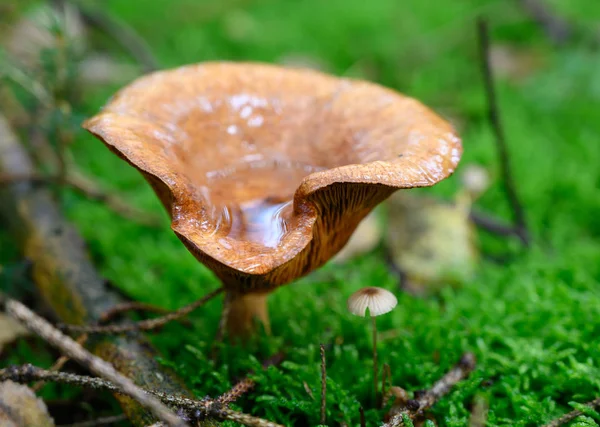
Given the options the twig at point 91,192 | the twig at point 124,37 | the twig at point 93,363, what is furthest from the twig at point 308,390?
the twig at point 124,37

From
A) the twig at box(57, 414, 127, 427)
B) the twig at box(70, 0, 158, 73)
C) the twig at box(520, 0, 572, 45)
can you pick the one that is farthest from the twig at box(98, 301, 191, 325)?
the twig at box(520, 0, 572, 45)

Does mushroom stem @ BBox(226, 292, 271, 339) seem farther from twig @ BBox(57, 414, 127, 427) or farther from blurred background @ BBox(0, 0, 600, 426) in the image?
twig @ BBox(57, 414, 127, 427)

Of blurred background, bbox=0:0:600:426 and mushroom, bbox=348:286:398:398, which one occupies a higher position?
blurred background, bbox=0:0:600:426

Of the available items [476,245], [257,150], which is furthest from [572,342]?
[257,150]

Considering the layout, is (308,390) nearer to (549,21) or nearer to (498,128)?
(498,128)

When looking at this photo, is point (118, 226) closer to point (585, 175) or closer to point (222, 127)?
point (222, 127)
